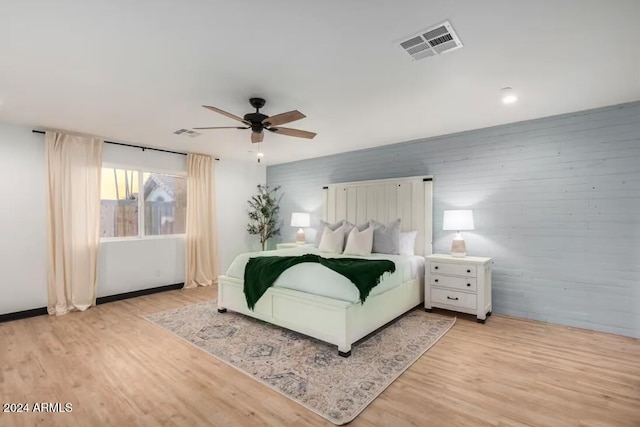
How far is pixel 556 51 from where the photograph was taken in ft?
7.38

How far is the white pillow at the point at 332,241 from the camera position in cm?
465

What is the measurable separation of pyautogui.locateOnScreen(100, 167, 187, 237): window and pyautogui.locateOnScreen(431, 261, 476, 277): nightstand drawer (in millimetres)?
4458

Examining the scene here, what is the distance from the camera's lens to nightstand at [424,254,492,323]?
12.1 feet

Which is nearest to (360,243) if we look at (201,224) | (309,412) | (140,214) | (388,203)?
(388,203)

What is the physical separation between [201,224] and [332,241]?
265 cm

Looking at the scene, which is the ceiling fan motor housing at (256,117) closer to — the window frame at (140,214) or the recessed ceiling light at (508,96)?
the recessed ceiling light at (508,96)

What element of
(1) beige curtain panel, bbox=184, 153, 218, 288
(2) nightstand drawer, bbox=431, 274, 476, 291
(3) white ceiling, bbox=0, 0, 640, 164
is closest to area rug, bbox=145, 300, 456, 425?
(2) nightstand drawer, bbox=431, 274, 476, 291

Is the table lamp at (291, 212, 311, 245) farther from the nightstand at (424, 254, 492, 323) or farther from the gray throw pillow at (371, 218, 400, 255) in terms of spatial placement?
the nightstand at (424, 254, 492, 323)

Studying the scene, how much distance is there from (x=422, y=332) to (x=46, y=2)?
→ 4063 mm

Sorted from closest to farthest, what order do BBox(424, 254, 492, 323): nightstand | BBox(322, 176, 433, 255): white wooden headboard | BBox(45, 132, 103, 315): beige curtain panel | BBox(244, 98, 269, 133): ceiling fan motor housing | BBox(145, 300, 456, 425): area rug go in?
1. BBox(145, 300, 456, 425): area rug
2. BBox(244, 98, 269, 133): ceiling fan motor housing
3. BBox(424, 254, 492, 323): nightstand
4. BBox(45, 132, 103, 315): beige curtain panel
5. BBox(322, 176, 433, 255): white wooden headboard

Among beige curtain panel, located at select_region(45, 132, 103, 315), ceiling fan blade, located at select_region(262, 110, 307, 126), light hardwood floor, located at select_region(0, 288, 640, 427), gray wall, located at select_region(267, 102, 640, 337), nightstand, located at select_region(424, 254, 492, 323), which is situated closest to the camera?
light hardwood floor, located at select_region(0, 288, 640, 427)

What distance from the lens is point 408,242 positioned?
14.9ft

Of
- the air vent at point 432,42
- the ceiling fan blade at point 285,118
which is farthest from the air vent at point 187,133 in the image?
the air vent at point 432,42

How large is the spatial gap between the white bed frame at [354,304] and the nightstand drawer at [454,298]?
0.87 ft
